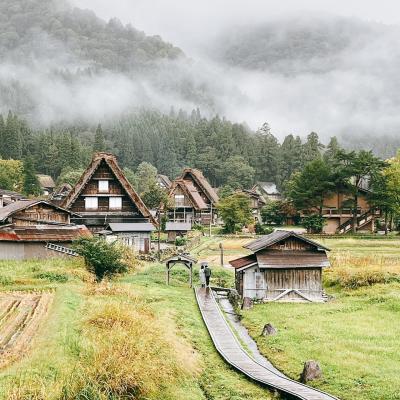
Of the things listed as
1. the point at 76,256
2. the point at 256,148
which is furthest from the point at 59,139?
the point at 76,256

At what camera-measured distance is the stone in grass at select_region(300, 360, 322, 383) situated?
1617 cm

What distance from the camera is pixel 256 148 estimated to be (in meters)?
143

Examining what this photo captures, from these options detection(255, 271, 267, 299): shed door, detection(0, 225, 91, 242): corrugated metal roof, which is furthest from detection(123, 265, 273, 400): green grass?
detection(0, 225, 91, 242): corrugated metal roof

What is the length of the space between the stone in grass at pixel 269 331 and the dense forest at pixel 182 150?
94.4m

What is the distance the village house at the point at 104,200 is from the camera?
46.2 meters

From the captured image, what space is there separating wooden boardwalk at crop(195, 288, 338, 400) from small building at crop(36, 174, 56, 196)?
8473cm

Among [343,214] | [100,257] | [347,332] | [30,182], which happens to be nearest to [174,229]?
[343,214]

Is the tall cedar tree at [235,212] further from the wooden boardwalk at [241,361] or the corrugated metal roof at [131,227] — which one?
the wooden boardwalk at [241,361]

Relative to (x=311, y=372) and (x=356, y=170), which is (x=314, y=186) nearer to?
(x=356, y=170)

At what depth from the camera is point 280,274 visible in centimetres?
3042

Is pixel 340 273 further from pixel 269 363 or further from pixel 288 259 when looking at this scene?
pixel 269 363

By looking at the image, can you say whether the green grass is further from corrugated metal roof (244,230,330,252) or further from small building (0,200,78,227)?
small building (0,200,78,227)

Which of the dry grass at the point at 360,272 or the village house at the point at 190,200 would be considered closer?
the dry grass at the point at 360,272

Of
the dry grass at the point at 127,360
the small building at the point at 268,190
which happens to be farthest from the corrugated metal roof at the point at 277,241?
the small building at the point at 268,190
